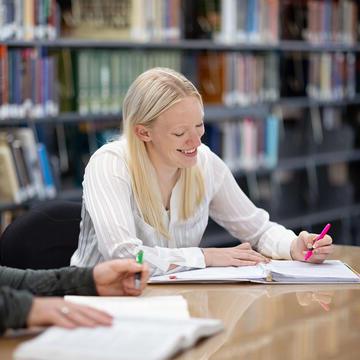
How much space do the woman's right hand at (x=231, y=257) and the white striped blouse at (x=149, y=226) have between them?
0.08 ft

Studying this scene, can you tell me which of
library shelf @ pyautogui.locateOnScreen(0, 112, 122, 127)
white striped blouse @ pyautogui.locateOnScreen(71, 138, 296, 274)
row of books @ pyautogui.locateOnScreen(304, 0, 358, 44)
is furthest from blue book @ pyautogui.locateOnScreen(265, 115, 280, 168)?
white striped blouse @ pyautogui.locateOnScreen(71, 138, 296, 274)

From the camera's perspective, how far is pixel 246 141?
519cm

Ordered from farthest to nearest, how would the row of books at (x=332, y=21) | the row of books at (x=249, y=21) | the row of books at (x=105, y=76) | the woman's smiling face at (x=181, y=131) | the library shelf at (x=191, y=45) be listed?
the row of books at (x=332, y=21), the row of books at (x=249, y=21), the row of books at (x=105, y=76), the library shelf at (x=191, y=45), the woman's smiling face at (x=181, y=131)

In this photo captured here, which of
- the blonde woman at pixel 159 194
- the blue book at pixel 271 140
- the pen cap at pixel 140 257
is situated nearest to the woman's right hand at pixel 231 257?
the blonde woman at pixel 159 194

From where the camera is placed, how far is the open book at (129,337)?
1.44 metres

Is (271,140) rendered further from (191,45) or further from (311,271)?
(311,271)

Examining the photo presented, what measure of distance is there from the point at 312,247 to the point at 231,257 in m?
0.23

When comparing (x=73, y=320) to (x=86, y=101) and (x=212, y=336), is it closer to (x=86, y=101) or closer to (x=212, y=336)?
(x=212, y=336)

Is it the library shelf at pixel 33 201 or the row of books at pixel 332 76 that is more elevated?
the row of books at pixel 332 76

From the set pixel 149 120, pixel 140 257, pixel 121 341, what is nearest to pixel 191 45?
pixel 149 120

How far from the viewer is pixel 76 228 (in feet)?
8.23

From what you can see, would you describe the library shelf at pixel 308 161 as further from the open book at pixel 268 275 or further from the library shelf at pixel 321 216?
the open book at pixel 268 275

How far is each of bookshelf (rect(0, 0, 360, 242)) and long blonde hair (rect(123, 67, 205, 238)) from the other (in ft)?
5.22

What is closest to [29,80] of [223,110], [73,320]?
[223,110]
